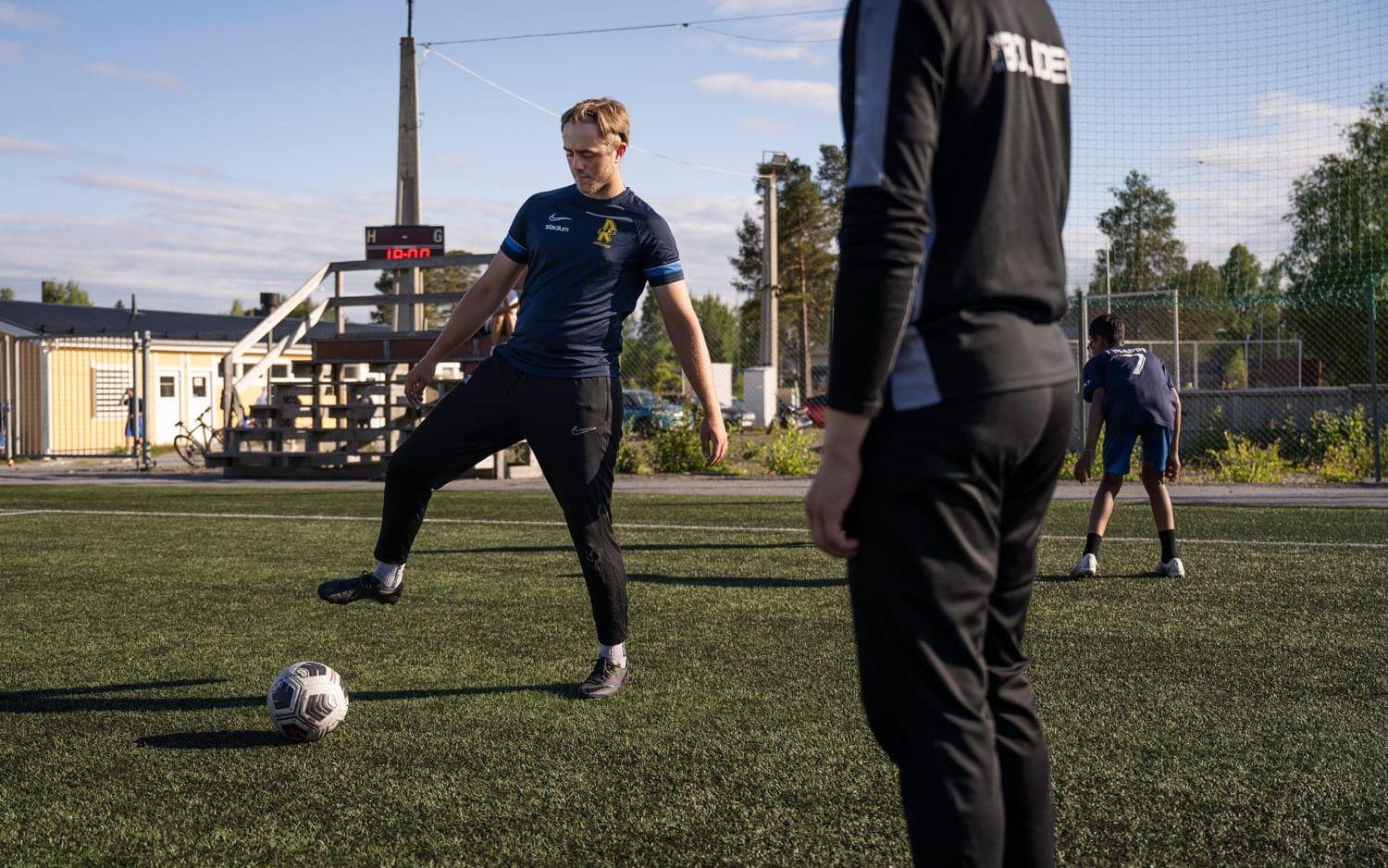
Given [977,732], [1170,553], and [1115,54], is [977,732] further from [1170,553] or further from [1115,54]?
[1115,54]

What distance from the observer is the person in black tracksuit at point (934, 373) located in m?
1.87

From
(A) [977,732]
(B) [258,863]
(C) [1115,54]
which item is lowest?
(B) [258,863]

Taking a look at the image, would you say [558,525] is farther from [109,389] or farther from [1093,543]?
[109,389]

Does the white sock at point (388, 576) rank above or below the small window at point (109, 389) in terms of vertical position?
below

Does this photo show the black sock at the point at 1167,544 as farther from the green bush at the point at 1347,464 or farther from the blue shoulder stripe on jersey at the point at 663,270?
the green bush at the point at 1347,464

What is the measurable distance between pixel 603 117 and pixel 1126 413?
499cm

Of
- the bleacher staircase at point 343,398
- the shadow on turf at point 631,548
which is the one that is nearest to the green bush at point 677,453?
the bleacher staircase at point 343,398

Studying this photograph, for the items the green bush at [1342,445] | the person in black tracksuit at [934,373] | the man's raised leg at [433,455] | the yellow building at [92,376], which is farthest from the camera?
the yellow building at [92,376]

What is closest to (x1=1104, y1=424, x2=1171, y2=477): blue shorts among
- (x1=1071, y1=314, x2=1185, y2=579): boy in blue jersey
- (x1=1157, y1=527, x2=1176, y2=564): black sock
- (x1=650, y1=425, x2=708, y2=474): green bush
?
(x1=1071, y1=314, x2=1185, y2=579): boy in blue jersey

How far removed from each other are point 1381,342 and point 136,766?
25827mm

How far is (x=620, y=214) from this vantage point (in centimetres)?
461

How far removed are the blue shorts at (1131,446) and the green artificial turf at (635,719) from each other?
0.67 metres

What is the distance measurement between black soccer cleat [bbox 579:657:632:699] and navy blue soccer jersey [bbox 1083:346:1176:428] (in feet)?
15.1

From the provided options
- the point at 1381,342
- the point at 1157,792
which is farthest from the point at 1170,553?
the point at 1381,342
